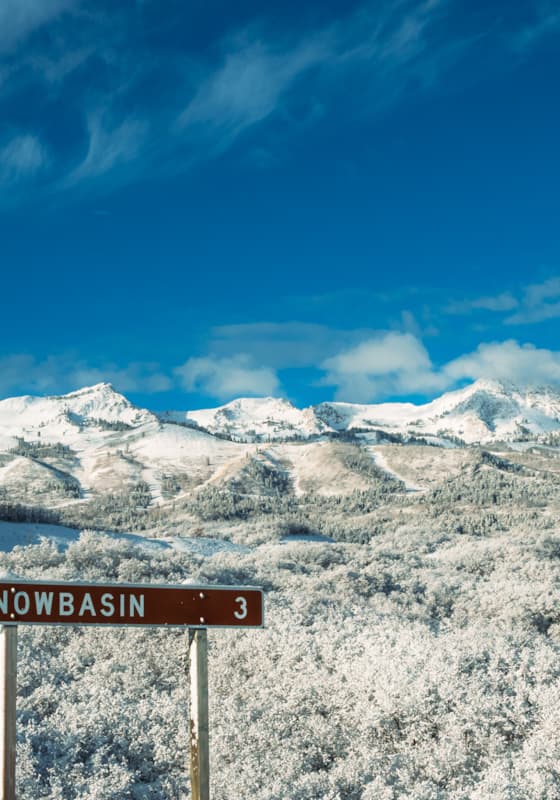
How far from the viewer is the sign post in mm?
7969

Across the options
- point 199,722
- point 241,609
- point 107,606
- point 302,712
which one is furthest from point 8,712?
point 302,712

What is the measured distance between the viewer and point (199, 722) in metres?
8.03

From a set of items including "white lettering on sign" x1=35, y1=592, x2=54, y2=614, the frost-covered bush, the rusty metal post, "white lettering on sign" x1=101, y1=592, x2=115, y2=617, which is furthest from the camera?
the frost-covered bush

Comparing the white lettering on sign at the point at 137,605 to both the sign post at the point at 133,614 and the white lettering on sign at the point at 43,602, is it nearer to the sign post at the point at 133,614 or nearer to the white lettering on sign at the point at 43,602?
the sign post at the point at 133,614

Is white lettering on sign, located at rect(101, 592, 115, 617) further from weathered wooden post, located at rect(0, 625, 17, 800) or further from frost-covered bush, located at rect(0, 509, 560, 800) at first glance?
frost-covered bush, located at rect(0, 509, 560, 800)

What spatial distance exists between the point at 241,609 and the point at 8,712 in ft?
9.13

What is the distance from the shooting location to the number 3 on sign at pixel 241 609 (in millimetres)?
8320

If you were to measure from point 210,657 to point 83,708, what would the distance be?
13.6 ft

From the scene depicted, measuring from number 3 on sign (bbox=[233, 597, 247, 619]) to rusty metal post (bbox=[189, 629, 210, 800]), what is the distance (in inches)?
16.6

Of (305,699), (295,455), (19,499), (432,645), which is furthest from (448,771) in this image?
(295,455)

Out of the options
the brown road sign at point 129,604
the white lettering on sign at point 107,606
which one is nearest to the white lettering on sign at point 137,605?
the brown road sign at point 129,604

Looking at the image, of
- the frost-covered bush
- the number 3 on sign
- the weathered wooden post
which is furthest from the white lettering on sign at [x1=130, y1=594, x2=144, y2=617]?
the frost-covered bush

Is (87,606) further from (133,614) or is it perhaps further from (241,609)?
(241,609)

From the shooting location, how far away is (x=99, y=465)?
190m
